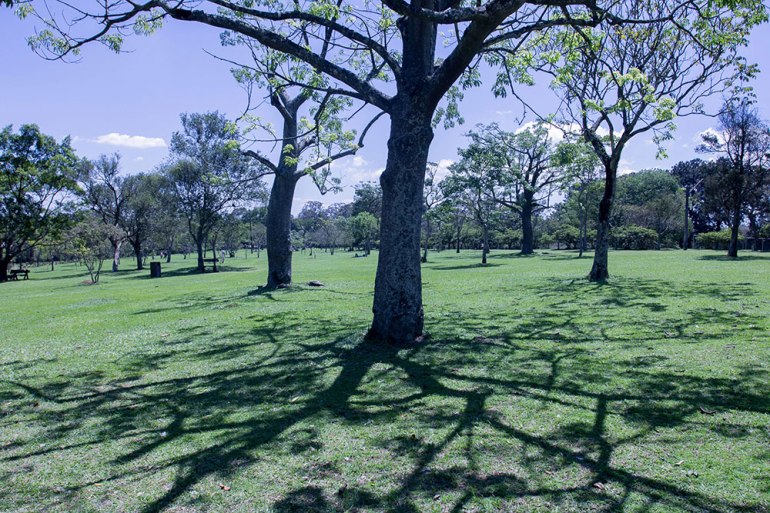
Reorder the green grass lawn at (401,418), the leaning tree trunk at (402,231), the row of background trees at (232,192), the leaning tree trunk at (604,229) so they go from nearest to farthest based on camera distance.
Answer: the green grass lawn at (401,418)
the leaning tree trunk at (402,231)
the leaning tree trunk at (604,229)
the row of background trees at (232,192)

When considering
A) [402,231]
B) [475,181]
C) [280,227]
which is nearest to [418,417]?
[402,231]

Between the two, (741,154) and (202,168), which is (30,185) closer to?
(202,168)

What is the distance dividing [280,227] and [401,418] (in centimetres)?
1382

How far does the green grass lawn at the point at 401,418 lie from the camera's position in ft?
11.2

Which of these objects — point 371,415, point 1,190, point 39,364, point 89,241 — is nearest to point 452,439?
point 371,415

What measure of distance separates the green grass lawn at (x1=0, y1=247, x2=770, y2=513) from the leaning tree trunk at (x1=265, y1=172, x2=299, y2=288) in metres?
8.05

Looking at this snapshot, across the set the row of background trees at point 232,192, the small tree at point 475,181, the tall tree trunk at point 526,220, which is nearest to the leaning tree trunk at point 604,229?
the row of background trees at point 232,192

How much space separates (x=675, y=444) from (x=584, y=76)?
52.3ft

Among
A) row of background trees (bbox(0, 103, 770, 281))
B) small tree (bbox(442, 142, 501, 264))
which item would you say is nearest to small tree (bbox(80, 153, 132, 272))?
row of background trees (bbox(0, 103, 770, 281))

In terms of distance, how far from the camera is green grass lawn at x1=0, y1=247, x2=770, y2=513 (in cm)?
342

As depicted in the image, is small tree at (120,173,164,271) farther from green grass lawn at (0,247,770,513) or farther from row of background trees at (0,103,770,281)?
green grass lawn at (0,247,770,513)

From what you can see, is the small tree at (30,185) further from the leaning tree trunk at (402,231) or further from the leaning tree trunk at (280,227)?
the leaning tree trunk at (402,231)

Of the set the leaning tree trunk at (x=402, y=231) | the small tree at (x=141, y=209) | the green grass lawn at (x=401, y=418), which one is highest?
the small tree at (x=141, y=209)

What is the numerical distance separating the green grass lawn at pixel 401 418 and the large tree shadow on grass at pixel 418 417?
0.02 metres
